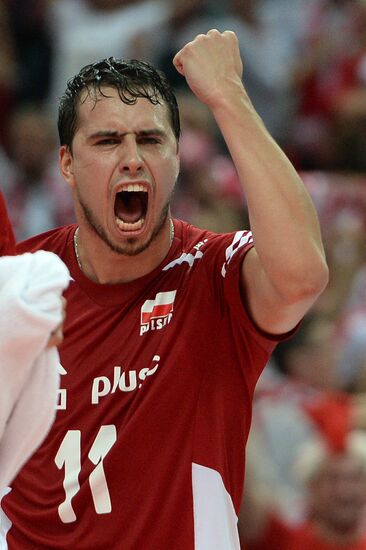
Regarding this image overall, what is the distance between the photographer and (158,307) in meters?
3.33

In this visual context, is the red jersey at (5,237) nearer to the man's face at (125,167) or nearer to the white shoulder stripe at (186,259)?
the man's face at (125,167)

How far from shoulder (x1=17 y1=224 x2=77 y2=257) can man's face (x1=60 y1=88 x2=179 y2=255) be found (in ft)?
0.76

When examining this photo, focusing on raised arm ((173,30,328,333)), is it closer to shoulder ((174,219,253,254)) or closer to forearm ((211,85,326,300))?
forearm ((211,85,326,300))

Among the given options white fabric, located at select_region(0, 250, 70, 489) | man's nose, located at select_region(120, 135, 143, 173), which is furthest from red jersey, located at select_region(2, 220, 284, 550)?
white fabric, located at select_region(0, 250, 70, 489)

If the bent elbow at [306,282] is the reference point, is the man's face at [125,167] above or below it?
above

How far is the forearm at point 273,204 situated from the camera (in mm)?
2980

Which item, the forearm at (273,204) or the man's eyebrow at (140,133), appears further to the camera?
the man's eyebrow at (140,133)

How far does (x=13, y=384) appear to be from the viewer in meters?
2.34

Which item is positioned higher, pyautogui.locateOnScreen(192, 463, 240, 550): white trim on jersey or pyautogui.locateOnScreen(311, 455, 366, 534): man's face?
pyautogui.locateOnScreen(192, 463, 240, 550): white trim on jersey

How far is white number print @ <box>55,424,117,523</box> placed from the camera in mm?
3143

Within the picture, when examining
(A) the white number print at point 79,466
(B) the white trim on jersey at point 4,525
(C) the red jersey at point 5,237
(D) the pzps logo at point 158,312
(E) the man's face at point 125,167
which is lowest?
(B) the white trim on jersey at point 4,525

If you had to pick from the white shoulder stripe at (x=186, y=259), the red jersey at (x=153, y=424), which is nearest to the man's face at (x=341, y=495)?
the red jersey at (x=153, y=424)

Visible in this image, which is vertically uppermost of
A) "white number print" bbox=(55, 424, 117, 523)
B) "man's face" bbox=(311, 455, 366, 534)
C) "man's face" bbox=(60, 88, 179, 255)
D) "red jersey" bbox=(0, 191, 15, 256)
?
"man's face" bbox=(60, 88, 179, 255)

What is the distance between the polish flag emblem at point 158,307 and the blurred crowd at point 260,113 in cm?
230
